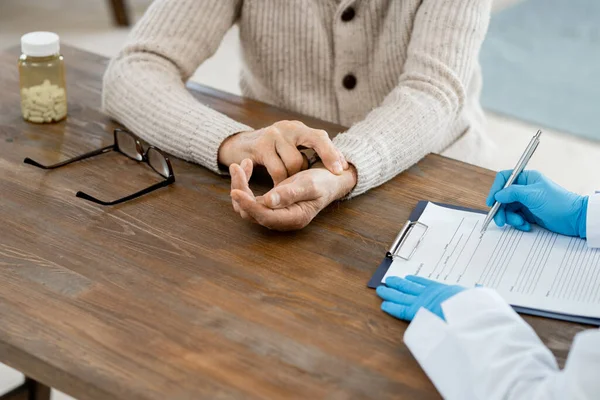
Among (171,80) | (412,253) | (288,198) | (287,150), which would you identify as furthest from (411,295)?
(171,80)

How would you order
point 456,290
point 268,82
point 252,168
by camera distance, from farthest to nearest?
point 268,82 → point 252,168 → point 456,290

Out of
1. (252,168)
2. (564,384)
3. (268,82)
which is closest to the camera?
(564,384)

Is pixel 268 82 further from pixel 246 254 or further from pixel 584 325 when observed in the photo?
pixel 584 325

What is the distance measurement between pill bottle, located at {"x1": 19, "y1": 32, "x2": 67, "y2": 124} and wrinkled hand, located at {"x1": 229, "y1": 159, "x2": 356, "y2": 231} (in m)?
0.45

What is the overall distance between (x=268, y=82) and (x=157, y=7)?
0.29m

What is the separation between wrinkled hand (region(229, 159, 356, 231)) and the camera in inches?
48.3

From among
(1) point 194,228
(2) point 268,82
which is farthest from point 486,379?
(2) point 268,82

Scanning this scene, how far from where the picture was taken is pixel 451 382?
3.08 ft

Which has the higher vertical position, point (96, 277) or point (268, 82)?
point (96, 277)

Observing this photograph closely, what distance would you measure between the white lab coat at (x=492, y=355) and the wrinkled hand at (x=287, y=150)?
397 mm

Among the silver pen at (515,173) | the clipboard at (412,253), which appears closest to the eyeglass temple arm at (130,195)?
the clipboard at (412,253)

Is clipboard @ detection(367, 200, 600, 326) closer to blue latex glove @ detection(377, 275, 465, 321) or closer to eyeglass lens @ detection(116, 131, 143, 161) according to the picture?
blue latex glove @ detection(377, 275, 465, 321)

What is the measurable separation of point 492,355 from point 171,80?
0.89m

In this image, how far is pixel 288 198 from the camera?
125 cm
